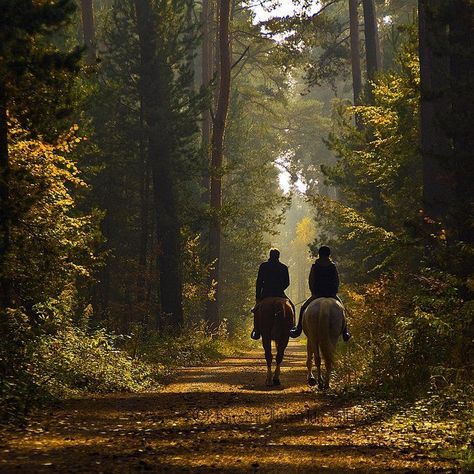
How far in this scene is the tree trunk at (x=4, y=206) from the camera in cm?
1085

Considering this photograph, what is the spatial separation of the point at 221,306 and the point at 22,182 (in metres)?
31.9

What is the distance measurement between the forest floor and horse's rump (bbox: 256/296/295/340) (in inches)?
119

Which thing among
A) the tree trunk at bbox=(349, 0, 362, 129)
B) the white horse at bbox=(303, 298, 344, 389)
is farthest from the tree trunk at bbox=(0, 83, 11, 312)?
the tree trunk at bbox=(349, 0, 362, 129)

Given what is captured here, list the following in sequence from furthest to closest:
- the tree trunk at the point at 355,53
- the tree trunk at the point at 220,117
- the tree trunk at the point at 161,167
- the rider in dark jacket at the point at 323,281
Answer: the tree trunk at the point at 355,53 → the tree trunk at the point at 220,117 → the tree trunk at the point at 161,167 → the rider in dark jacket at the point at 323,281

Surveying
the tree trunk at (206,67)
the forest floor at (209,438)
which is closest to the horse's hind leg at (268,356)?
the forest floor at (209,438)

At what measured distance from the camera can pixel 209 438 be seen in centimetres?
745

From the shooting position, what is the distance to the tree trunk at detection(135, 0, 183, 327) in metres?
24.8

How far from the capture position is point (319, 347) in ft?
42.5

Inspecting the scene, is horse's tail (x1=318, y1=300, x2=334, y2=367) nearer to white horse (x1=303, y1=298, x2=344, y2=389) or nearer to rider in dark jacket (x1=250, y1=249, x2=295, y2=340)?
white horse (x1=303, y1=298, x2=344, y2=389)

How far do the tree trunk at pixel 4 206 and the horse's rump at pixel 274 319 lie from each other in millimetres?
4913

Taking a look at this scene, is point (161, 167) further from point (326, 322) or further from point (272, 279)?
point (326, 322)

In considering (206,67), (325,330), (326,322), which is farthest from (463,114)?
(206,67)

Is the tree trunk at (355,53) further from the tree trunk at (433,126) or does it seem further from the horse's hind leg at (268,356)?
the horse's hind leg at (268,356)

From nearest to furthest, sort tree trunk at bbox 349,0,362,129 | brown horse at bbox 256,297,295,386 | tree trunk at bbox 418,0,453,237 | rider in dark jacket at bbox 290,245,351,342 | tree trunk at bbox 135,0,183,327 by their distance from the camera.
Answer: rider in dark jacket at bbox 290,245,351,342 < brown horse at bbox 256,297,295,386 < tree trunk at bbox 418,0,453,237 < tree trunk at bbox 135,0,183,327 < tree trunk at bbox 349,0,362,129
